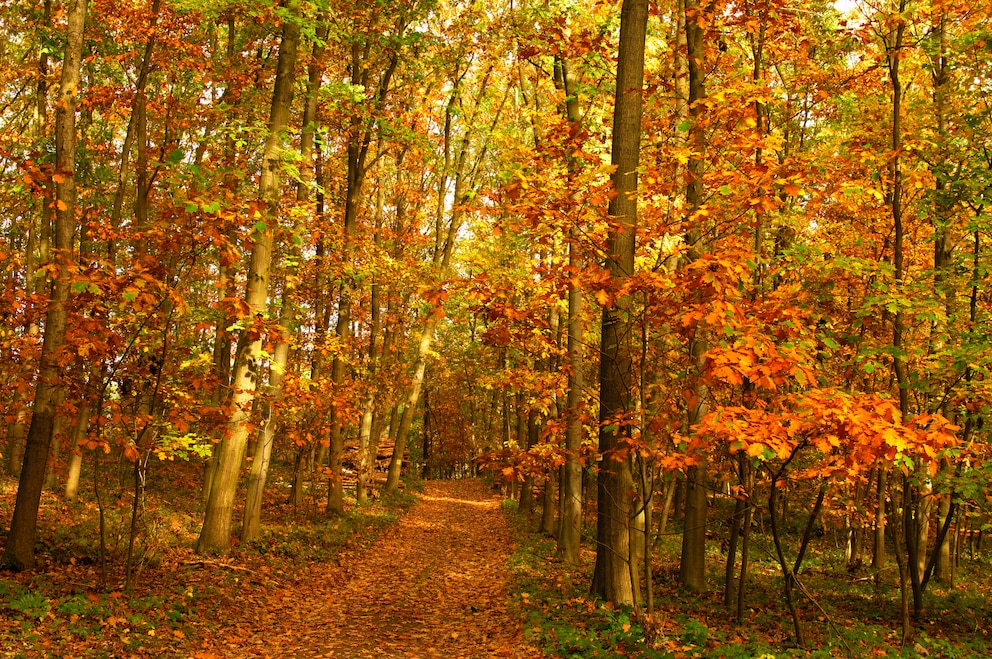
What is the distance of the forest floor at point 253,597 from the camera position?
22.2 ft

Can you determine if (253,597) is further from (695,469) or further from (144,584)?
(695,469)

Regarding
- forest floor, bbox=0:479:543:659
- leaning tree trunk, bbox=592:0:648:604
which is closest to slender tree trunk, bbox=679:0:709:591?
leaning tree trunk, bbox=592:0:648:604

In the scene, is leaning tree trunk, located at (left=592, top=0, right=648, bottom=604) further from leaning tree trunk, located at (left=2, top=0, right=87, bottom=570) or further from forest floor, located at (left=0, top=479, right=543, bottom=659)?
leaning tree trunk, located at (left=2, top=0, right=87, bottom=570)

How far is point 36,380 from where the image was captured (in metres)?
7.84

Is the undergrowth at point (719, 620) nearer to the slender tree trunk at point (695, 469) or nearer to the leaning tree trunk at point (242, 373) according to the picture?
the slender tree trunk at point (695, 469)

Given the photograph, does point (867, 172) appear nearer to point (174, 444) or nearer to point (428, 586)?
point (428, 586)

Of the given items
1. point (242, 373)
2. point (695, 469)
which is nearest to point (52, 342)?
point (242, 373)

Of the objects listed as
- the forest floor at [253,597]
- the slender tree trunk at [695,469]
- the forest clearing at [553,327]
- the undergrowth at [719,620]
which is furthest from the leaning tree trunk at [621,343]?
the slender tree trunk at [695,469]

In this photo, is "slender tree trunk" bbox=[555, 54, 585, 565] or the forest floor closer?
the forest floor

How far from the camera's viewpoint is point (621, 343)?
7328 mm

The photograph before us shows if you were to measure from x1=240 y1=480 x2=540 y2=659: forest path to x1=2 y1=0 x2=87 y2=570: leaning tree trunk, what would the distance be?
312 centimetres

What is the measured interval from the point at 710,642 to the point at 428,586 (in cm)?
573

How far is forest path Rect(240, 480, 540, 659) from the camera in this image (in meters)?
7.72

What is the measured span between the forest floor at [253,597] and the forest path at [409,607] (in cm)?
3
